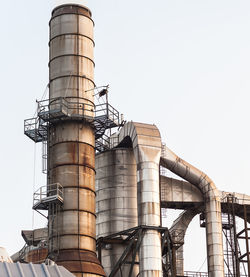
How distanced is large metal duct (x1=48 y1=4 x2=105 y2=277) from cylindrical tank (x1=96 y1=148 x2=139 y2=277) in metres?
3.91

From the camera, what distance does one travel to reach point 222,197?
53.7 meters

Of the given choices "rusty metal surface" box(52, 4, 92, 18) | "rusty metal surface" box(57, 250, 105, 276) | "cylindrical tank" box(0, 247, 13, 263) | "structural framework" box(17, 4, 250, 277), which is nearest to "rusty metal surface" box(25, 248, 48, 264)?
"structural framework" box(17, 4, 250, 277)

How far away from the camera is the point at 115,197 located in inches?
1887

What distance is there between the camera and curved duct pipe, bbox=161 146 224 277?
49.2 metres

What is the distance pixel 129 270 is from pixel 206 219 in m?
7.90

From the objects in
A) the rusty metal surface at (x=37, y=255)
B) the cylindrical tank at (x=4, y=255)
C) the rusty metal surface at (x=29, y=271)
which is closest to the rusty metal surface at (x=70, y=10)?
the rusty metal surface at (x=37, y=255)

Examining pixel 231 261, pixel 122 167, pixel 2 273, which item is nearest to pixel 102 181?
pixel 122 167

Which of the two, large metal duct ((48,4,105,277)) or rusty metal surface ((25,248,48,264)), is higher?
large metal duct ((48,4,105,277))

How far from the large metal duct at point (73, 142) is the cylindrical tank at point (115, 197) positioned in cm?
391

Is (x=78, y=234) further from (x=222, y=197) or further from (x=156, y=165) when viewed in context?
(x=222, y=197)

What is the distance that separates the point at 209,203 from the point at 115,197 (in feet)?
24.3

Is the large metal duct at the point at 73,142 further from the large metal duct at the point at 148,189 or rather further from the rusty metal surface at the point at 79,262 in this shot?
the large metal duct at the point at 148,189

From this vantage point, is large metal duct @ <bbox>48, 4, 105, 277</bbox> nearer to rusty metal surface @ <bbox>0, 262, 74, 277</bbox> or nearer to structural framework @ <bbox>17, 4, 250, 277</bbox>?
structural framework @ <bbox>17, 4, 250, 277</bbox>

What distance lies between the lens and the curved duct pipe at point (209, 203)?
49.2m
